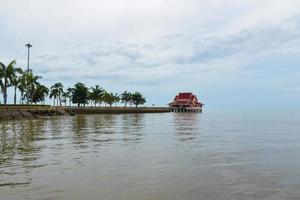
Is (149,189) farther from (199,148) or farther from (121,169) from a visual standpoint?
(199,148)

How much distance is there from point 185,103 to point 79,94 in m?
49.0

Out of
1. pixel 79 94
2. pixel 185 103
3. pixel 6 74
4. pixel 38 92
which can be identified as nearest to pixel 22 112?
pixel 6 74

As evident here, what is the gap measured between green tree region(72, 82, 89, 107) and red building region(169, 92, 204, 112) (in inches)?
1800

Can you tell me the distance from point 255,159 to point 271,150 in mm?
5028

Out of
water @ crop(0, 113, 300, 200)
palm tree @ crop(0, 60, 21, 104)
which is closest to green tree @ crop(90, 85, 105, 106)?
palm tree @ crop(0, 60, 21, 104)

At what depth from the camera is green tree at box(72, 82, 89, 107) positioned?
134938 mm

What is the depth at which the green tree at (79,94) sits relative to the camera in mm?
134938

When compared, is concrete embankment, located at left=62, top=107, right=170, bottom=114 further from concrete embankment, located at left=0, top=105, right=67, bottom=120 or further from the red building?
concrete embankment, located at left=0, top=105, right=67, bottom=120

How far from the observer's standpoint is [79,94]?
443 feet

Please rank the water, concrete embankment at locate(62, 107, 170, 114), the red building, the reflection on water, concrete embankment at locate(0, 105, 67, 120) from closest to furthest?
the water < the reflection on water < concrete embankment at locate(0, 105, 67, 120) < concrete embankment at locate(62, 107, 170, 114) < the red building

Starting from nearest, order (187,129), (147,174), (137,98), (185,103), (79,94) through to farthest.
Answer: (147,174) < (187,129) < (79,94) < (185,103) < (137,98)

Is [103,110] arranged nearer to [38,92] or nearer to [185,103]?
[38,92]

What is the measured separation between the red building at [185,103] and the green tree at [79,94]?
45720 millimetres

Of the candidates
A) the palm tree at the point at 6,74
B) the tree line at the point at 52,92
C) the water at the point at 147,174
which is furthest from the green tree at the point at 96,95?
the water at the point at 147,174
